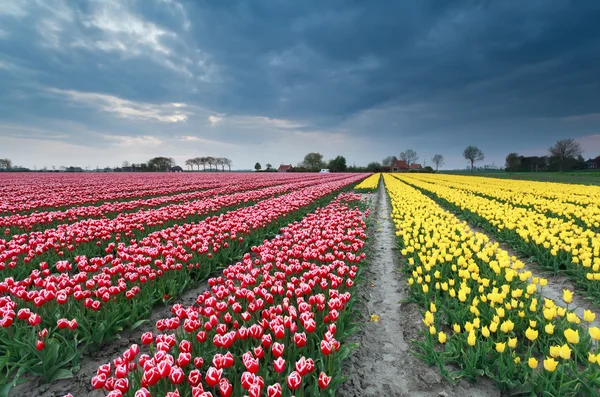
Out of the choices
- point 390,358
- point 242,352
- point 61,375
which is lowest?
point 390,358

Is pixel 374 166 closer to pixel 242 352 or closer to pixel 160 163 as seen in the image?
pixel 160 163

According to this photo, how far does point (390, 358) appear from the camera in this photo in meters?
3.97

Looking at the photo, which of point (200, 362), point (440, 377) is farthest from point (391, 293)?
point (200, 362)

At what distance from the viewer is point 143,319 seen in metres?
4.66

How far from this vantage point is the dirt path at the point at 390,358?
11.1 ft

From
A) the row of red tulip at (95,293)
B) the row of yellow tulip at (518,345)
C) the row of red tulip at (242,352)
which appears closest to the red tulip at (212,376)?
the row of red tulip at (242,352)

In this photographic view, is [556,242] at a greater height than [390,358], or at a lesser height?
greater

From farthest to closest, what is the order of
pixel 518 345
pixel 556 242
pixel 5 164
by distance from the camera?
pixel 5 164 → pixel 556 242 → pixel 518 345

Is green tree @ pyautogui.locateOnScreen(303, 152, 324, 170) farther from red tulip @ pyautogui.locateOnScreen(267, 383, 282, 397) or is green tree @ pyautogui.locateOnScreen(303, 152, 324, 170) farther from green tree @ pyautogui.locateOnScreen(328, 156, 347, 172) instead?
red tulip @ pyautogui.locateOnScreen(267, 383, 282, 397)

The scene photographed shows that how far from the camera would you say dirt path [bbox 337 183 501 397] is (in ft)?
11.1

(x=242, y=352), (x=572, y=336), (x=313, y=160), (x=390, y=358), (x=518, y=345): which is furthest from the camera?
(x=313, y=160)

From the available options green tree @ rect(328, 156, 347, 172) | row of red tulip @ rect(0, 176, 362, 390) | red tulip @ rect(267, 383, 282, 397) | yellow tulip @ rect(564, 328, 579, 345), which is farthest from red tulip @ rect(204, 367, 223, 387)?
green tree @ rect(328, 156, 347, 172)

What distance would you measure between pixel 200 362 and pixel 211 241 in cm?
496

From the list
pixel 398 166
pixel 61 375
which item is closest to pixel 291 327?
pixel 61 375
